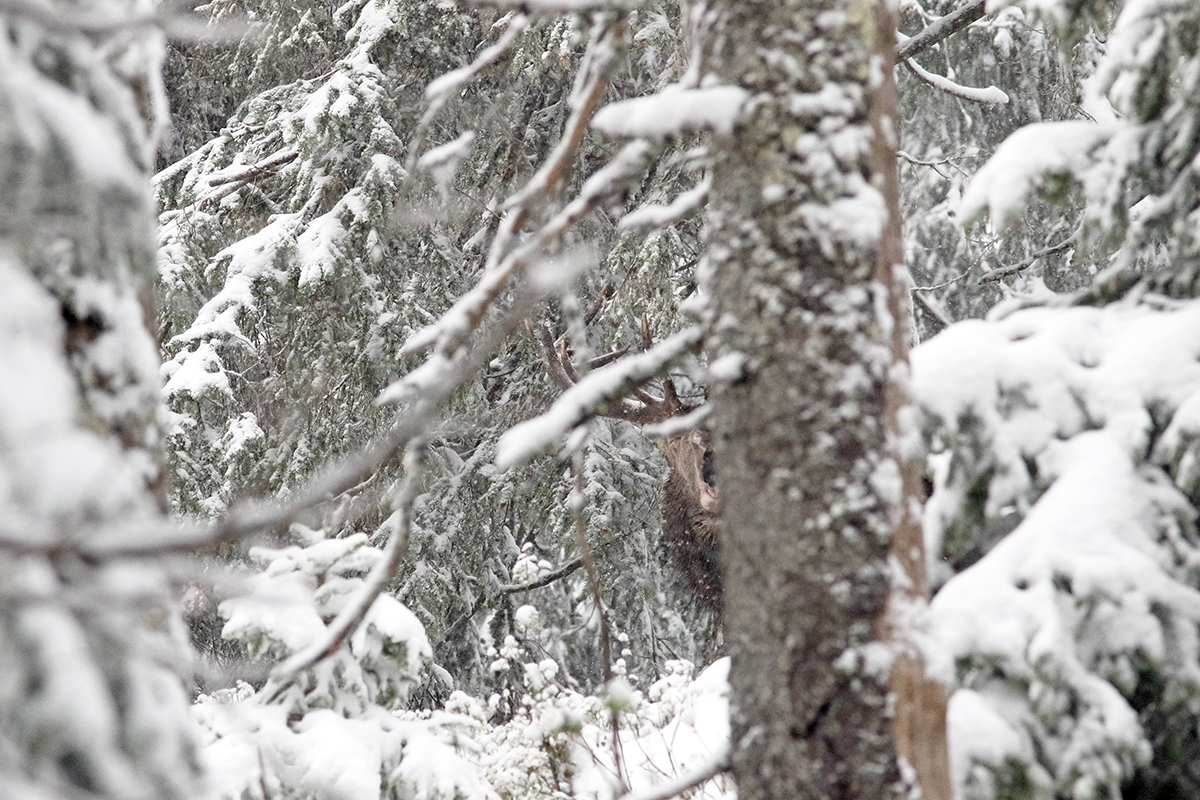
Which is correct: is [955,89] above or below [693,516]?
above

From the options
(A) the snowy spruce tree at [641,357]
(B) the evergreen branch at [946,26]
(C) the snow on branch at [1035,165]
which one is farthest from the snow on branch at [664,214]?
(B) the evergreen branch at [946,26]

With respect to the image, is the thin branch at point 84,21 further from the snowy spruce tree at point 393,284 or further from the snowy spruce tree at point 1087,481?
the snowy spruce tree at point 393,284

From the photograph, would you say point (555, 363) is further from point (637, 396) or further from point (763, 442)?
point (763, 442)

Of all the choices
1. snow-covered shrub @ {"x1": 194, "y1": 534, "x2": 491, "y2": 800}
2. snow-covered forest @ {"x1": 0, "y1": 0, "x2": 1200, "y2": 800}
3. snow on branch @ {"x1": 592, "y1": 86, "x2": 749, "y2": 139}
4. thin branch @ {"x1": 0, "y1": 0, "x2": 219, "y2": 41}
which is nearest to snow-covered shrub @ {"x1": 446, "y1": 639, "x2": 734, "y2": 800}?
snow-covered forest @ {"x1": 0, "y1": 0, "x2": 1200, "y2": 800}

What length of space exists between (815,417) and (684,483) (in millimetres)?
5311

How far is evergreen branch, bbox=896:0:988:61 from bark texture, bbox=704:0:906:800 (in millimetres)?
3938

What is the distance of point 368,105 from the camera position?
794 cm

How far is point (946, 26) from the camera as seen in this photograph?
545cm

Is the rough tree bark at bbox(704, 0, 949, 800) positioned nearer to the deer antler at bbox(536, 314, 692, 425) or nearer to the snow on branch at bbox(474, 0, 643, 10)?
the snow on branch at bbox(474, 0, 643, 10)

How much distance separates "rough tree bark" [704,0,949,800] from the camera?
1.69 meters

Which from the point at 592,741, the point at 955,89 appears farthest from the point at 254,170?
the point at 955,89

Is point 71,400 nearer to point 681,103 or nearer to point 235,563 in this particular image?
point 681,103


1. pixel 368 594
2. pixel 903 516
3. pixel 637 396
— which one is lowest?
pixel 637 396

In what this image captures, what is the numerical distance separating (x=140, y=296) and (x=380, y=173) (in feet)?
22.3
